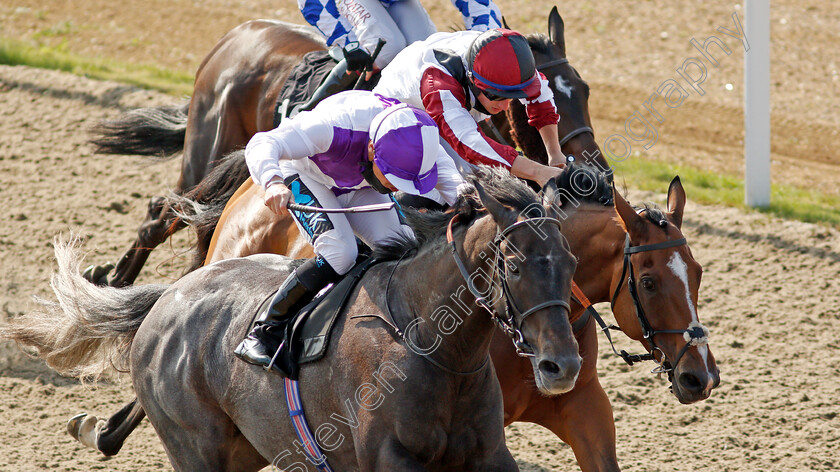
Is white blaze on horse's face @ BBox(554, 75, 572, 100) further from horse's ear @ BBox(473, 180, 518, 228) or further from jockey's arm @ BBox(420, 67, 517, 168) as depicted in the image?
horse's ear @ BBox(473, 180, 518, 228)

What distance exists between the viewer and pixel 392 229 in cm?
364

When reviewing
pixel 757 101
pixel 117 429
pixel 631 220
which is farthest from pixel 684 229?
pixel 117 429

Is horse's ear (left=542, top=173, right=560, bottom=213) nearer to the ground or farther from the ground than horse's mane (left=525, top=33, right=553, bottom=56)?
farther from the ground

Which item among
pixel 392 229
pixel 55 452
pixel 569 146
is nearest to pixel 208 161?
pixel 55 452

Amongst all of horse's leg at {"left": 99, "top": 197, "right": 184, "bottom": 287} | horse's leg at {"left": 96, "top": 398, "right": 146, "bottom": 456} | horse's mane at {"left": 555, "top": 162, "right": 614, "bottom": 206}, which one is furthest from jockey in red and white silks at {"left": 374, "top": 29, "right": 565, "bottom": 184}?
horse's leg at {"left": 99, "top": 197, "right": 184, "bottom": 287}

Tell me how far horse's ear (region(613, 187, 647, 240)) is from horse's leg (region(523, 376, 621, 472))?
714 millimetres

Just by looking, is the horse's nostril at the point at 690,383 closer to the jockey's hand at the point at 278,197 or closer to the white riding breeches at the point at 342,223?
the white riding breeches at the point at 342,223

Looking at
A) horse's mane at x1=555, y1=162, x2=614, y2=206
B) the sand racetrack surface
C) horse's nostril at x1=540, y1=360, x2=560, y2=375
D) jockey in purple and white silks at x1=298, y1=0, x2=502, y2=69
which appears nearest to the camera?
horse's nostril at x1=540, y1=360, x2=560, y2=375

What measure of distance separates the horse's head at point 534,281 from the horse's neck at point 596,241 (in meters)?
0.90

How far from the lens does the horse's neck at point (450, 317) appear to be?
302 cm

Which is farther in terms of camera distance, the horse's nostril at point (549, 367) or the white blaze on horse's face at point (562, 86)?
the white blaze on horse's face at point (562, 86)

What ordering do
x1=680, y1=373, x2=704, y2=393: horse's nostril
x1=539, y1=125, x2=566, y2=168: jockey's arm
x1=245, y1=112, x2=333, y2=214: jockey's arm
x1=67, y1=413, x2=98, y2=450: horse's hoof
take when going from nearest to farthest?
x1=245, y1=112, x2=333, y2=214: jockey's arm → x1=680, y1=373, x2=704, y2=393: horse's nostril → x1=539, y1=125, x2=566, y2=168: jockey's arm → x1=67, y1=413, x2=98, y2=450: horse's hoof

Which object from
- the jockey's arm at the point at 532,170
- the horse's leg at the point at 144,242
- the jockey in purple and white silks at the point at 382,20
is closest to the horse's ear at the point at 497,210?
the jockey's arm at the point at 532,170

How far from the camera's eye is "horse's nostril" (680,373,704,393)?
3.54 m
